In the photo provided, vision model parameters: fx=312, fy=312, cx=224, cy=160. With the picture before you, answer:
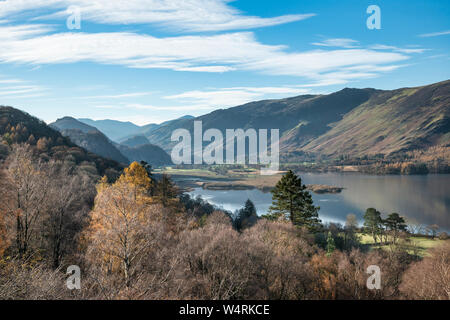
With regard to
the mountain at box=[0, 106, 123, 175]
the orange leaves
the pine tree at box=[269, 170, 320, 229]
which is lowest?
the pine tree at box=[269, 170, 320, 229]

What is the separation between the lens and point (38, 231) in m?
21.2

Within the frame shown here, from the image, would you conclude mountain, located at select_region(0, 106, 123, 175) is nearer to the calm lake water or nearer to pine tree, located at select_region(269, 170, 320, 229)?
pine tree, located at select_region(269, 170, 320, 229)

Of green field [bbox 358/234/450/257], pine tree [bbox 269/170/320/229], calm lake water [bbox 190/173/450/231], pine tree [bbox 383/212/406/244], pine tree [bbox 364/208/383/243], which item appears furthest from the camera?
calm lake water [bbox 190/173/450/231]

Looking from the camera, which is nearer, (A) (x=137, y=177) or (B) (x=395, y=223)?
(A) (x=137, y=177)

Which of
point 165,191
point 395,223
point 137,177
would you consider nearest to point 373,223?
point 395,223

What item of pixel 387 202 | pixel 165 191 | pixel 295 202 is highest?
pixel 165 191

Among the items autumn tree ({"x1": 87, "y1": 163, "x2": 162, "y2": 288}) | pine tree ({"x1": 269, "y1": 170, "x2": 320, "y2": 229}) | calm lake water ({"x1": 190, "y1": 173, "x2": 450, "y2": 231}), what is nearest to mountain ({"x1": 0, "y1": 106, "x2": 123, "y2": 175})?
pine tree ({"x1": 269, "y1": 170, "x2": 320, "y2": 229})

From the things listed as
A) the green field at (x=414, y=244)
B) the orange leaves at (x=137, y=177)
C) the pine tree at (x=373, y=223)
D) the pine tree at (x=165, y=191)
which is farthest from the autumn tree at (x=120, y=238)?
the pine tree at (x=373, y=223)

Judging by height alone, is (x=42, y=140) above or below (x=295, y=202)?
above

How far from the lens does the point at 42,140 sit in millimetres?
70312

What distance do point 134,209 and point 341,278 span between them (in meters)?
16.1

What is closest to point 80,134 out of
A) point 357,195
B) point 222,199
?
point 222,199

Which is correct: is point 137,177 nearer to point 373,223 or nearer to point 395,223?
point 373,223

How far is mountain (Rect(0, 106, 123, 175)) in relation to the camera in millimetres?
61909
